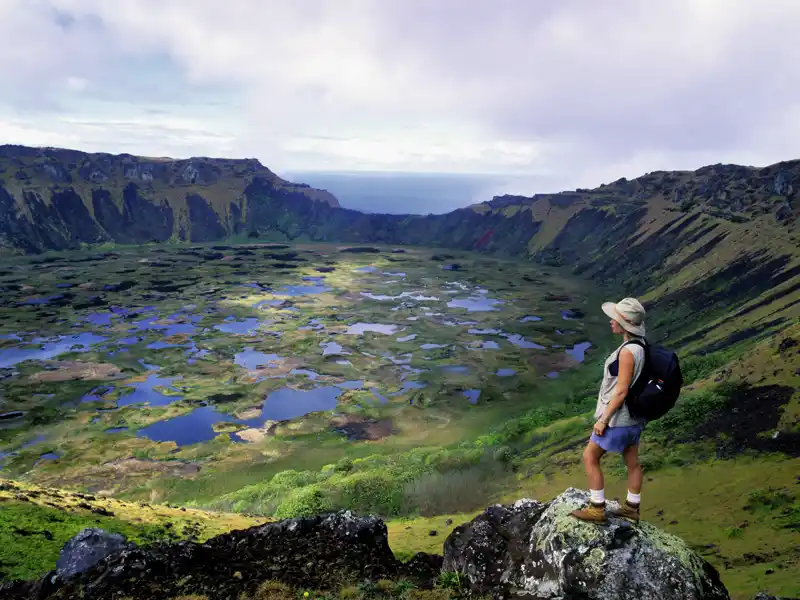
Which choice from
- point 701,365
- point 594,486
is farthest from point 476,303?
point 594,486

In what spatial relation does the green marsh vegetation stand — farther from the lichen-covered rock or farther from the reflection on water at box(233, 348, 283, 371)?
the lichen-covered rock

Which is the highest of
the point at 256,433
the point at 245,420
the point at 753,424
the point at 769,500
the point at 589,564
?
the point at 589,564

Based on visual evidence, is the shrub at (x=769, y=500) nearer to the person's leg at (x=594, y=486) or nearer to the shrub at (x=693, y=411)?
the shrub at (x=693, y=411)

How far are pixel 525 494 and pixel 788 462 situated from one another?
12956 mm

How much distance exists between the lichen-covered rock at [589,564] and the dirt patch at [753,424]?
19602 mm

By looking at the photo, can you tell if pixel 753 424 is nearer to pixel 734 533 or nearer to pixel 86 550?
pixel 734 533

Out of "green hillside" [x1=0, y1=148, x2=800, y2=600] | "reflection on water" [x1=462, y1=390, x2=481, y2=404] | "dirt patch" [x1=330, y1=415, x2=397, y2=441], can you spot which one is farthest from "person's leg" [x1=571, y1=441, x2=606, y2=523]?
"reflection on water" [x1=462, y1=390, x2=481, y2=404]

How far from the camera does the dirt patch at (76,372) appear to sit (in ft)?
244

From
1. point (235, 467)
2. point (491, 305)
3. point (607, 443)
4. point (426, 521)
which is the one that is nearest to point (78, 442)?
point (235, 467)

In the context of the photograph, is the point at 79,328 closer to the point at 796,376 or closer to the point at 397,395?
the point at 397,395

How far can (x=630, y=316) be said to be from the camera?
9344 millimetres

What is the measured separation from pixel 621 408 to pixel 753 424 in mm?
25732

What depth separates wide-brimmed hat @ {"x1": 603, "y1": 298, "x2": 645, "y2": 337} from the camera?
930 cm

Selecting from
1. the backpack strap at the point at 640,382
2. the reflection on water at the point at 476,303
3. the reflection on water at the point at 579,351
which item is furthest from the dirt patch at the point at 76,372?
the backpack strap at the point at 640,382
